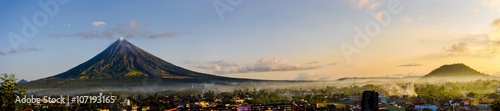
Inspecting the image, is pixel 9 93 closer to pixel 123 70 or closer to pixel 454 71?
pixel 123 70

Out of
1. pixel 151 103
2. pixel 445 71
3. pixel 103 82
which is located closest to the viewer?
pixel 151 103

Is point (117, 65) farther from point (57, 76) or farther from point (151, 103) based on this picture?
point (151, 103)

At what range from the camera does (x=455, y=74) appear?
214 feet

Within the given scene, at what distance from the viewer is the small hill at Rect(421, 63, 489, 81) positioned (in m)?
64.2

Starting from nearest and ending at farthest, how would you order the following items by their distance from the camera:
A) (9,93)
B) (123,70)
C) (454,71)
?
(9,93) → (123,70) → (454,71)

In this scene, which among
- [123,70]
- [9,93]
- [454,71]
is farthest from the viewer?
[454,71]

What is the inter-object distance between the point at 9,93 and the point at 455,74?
63.3m

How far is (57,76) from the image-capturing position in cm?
5372

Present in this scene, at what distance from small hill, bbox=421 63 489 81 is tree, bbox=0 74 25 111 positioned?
59.0 meters

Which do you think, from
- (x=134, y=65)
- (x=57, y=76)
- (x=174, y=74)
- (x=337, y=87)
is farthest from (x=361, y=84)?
(x=57, y=76)

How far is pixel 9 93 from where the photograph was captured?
337 inches

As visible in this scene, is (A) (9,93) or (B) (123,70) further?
(B) (123,70)

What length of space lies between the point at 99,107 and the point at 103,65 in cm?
2768

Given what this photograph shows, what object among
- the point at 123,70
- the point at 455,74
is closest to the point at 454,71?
the point at 455,74
